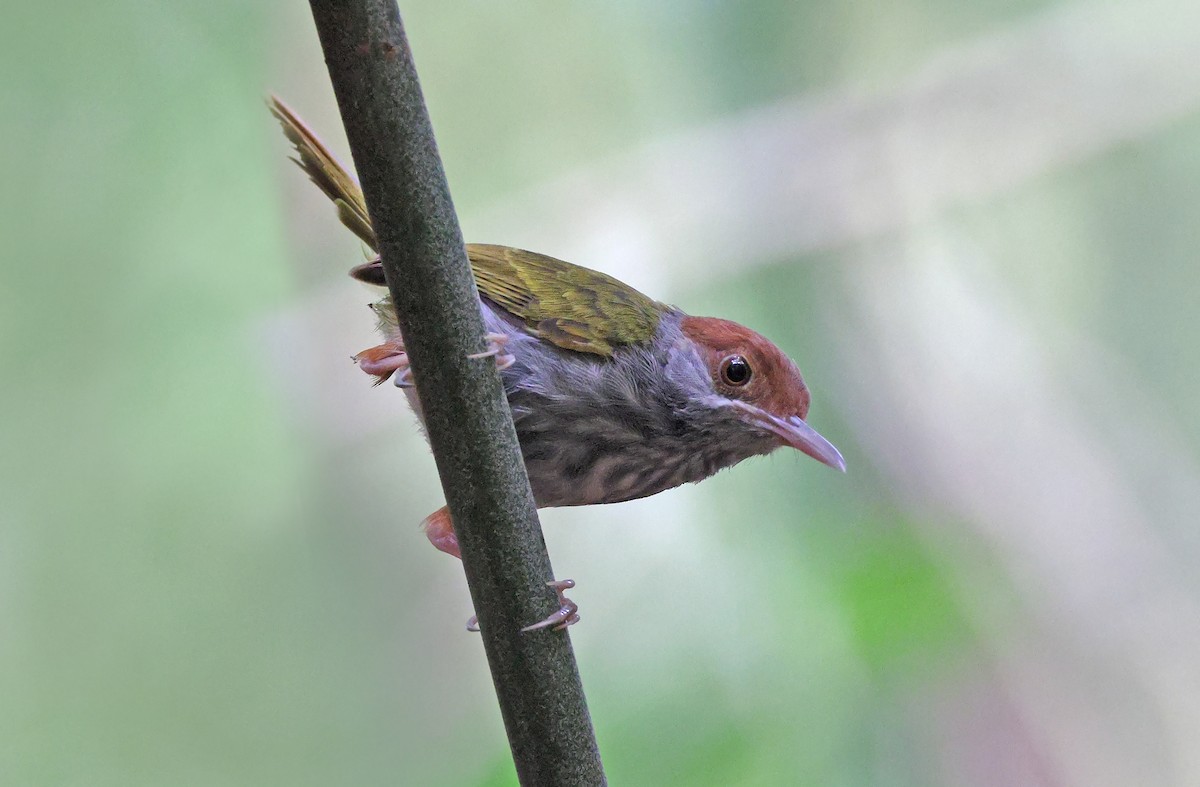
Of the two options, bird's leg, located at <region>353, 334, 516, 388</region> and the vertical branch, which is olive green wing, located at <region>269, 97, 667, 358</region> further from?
the vertical branch

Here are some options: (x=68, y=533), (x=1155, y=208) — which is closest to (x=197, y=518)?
(x=68, y=533)

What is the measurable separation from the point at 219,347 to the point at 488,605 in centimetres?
325

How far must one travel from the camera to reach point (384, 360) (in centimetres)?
259

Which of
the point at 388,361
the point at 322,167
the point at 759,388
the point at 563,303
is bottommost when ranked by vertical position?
the point at 759,388

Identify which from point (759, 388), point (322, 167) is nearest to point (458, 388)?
point (322, 167)

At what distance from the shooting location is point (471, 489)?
1747 millimetres

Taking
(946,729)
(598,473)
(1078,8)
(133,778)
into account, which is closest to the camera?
(598,473)

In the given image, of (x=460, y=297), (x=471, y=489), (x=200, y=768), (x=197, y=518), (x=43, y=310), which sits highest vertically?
(x=43, y=310)

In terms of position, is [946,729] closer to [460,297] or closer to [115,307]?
[460,297]

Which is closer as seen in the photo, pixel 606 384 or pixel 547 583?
pixel 547 583

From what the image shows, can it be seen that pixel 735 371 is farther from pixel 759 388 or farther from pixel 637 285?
pixel 637 285

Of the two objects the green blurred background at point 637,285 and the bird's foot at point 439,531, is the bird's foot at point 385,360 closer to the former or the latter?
the bird's foot at point 439,531

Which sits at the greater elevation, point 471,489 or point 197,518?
point 197,518

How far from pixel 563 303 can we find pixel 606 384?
249 millimetres
